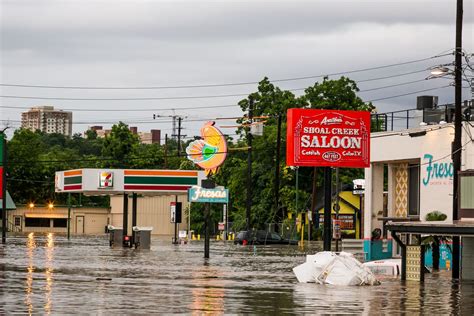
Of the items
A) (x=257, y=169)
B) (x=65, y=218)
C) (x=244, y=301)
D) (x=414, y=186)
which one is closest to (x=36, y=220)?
(x=65, y=218)

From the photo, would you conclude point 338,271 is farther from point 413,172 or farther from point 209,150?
point 209,150

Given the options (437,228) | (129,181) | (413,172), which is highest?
(129,181)

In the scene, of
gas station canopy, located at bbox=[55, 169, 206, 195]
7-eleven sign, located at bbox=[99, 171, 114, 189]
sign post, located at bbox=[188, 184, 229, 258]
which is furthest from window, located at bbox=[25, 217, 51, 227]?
sign post, located at bbox=[188, 184, 229, 258]

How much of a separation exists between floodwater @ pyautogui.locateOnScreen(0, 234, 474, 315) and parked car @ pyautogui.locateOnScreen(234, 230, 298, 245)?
134ft

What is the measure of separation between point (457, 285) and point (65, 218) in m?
105

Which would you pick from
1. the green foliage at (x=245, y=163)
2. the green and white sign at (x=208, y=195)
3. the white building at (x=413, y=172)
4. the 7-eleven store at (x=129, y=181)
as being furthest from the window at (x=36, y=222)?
the white building at (x=413, y=172)

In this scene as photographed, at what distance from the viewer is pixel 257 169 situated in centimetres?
10706

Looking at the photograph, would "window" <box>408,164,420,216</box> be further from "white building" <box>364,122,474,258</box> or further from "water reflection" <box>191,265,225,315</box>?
"water reflection" <box>191,265,225,315</box>

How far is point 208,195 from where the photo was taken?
5428 cm

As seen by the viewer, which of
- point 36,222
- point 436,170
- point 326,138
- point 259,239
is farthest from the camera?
point 36,222

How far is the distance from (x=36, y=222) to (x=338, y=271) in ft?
351

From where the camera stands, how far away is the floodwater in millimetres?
24547

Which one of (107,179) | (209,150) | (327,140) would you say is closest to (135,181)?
(107,179)

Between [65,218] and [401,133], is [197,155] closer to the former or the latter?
[401,133]
